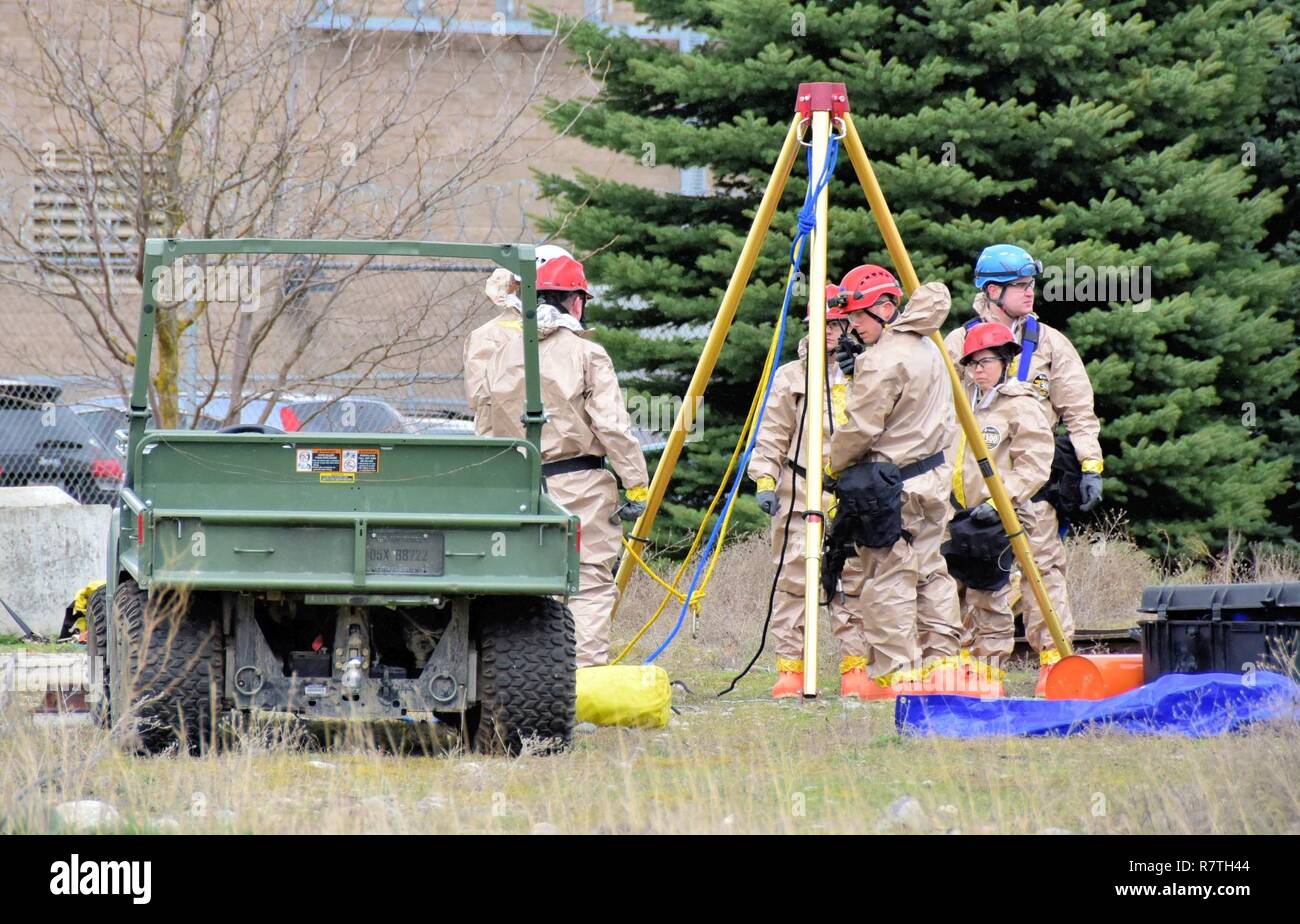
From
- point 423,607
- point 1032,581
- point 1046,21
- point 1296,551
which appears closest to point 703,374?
point 1032,581

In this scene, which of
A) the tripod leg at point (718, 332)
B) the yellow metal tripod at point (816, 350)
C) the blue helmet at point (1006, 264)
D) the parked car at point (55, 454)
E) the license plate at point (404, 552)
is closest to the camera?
the license plate at point (404, 552)

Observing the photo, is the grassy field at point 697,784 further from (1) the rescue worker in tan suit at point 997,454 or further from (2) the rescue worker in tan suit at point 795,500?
(1) the rescue worker in tan suit at point 997,454

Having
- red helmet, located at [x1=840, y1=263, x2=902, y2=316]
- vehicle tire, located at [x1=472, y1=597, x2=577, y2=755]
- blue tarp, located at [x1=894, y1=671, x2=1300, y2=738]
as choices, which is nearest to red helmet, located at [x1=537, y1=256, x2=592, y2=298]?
red helmet, located at [x1=840, y1=263, x2=902, y2=316]

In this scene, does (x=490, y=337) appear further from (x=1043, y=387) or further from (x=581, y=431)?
(x=1043, y=387)

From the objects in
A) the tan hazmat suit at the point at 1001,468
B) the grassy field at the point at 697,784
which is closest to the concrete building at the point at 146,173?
the tan hazmat suit at the point at 1001,468

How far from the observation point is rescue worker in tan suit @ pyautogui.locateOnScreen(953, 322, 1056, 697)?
10422mm

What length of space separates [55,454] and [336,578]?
8.56 meters

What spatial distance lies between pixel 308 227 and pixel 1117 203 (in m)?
6.34

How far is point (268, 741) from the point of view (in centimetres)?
739

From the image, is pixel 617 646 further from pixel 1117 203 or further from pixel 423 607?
pixel 1117 203

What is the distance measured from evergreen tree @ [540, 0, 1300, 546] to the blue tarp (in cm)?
658

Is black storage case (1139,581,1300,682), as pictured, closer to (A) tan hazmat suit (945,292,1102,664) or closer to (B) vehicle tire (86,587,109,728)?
(A) tan hazmat suit (945,292,1102,664)

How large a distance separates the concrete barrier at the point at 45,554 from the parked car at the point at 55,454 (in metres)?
2.06

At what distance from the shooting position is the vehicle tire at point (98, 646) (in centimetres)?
766
